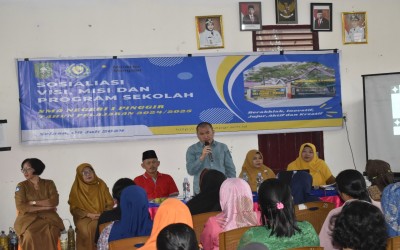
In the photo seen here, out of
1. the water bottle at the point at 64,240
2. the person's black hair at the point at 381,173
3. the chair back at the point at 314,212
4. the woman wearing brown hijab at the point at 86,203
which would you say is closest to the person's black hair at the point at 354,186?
the chair back at the point at 314,212

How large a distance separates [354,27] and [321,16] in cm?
50

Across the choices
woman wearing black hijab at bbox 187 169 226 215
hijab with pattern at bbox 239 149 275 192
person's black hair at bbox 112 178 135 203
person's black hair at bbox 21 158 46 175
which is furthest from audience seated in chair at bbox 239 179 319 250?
person's black hair at bbox 21 158 46 175

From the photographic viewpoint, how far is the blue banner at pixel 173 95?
6195mm

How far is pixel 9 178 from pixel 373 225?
17.0 feet

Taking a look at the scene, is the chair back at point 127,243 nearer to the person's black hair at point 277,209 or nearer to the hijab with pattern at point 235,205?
the hijab with pattern at point 235,205

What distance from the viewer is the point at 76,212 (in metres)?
5.43

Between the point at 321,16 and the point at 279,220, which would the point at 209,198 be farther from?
the point at 321,16

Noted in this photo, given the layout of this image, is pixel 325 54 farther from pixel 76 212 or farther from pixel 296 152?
pixel 76 212

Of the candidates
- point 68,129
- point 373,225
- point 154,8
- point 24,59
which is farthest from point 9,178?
point 373,225

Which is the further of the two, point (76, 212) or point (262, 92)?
point (262, 92)

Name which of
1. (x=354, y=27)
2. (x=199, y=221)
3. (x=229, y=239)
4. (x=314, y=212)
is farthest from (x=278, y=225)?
(x=354, y=27)

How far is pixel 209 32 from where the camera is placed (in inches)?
261

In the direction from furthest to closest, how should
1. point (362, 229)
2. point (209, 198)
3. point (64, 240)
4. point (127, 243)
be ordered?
1. point (64, 240)
2. point (209, 198)
3. point (127, 243)
4. point (362, 229)

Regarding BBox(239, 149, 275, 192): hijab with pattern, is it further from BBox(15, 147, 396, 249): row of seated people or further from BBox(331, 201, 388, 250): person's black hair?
BBox(331, 201, 388, 250): person's black hair
